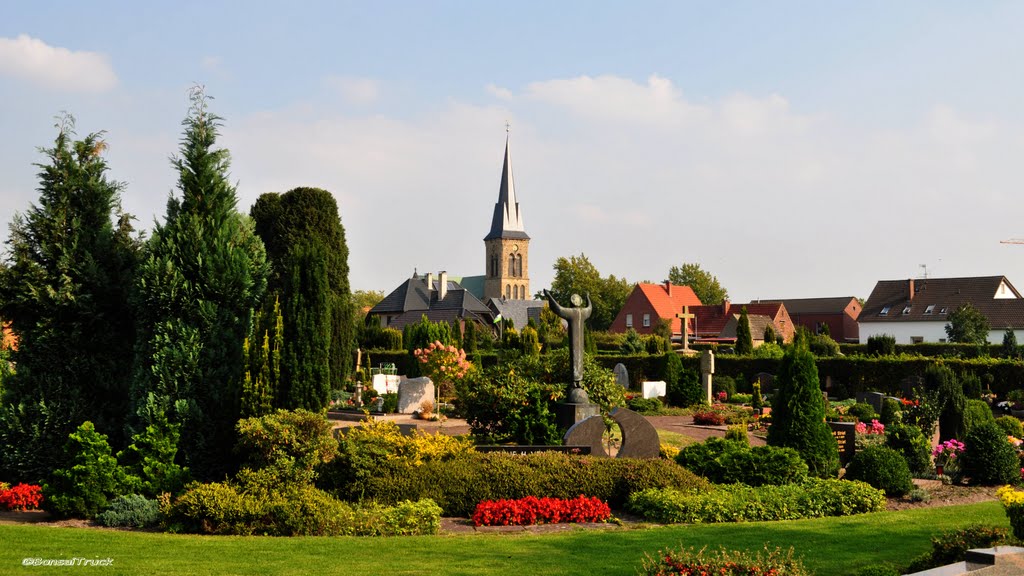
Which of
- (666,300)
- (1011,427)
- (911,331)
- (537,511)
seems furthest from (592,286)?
(537,511)

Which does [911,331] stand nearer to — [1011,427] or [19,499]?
[1011,427]

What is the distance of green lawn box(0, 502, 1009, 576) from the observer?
8.11 metres

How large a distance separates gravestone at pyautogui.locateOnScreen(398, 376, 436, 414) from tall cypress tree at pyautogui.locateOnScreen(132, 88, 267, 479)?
41.7ft

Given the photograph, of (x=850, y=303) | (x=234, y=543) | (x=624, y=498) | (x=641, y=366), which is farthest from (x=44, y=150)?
(x=850, y=303)

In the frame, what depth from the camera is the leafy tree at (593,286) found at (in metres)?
91.9

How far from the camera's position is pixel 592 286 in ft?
306

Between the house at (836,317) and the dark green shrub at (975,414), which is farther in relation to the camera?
the house at (836,317)

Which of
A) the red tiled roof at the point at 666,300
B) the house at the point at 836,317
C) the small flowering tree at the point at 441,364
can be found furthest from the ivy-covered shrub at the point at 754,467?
the house at the point at 836,317

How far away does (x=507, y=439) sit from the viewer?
17188mm

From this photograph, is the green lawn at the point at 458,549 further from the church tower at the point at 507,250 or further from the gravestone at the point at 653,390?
the church tower at the point at 507,250

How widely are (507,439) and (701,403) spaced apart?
14.4 m

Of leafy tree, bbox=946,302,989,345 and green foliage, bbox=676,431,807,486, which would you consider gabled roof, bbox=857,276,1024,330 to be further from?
green foliage, bbox=676,431,807,486

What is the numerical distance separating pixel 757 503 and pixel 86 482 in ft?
30.0

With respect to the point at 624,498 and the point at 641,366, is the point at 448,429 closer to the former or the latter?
the point at 624,498
